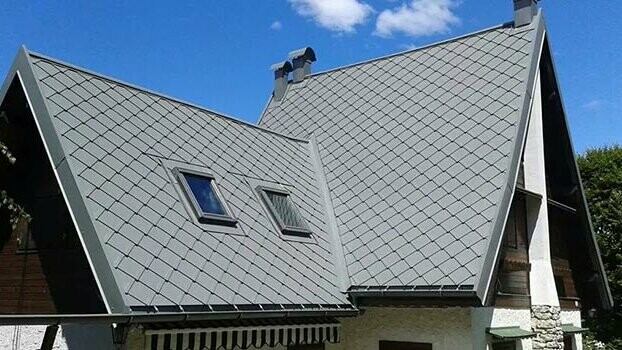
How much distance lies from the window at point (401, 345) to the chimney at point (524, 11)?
8.72 metres

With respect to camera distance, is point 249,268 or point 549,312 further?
point 549,312

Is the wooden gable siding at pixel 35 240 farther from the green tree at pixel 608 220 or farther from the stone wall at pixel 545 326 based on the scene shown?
the green tree at pixel 608 220

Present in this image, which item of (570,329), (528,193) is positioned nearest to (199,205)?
(528,193)

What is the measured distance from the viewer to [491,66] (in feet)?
50.3

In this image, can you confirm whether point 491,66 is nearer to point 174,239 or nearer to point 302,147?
point 302,147

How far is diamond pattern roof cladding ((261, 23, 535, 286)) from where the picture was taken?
11836mm

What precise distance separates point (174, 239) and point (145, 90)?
4642 millimetres

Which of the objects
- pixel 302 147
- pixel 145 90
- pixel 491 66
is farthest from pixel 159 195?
pixel 491 66

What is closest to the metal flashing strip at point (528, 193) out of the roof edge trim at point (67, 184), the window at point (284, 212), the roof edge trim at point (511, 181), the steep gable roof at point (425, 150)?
the roof edge trim at point (511, 181)

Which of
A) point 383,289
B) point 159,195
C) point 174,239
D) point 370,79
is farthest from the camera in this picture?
point 370,79

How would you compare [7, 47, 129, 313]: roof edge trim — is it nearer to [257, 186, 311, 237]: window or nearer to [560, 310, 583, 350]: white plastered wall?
[257, 186, 311, 237]: window

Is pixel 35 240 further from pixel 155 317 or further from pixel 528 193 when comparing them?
pixel 528 193

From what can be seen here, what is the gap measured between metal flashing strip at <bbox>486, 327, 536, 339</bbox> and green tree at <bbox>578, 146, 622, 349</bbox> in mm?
16388

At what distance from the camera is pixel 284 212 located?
13.0 meters
